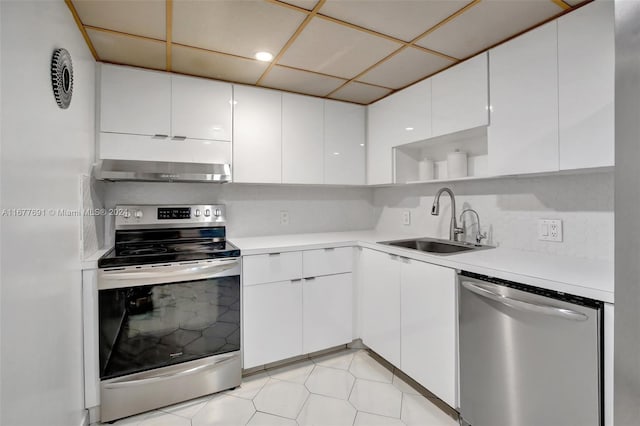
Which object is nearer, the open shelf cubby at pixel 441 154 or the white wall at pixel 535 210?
the white wall at pixel 535 210

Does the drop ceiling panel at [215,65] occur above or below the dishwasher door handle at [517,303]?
above

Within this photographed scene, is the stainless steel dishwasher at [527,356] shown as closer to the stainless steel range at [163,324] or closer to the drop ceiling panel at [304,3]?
the stainless steel range at [163,324]

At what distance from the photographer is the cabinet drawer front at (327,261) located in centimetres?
227

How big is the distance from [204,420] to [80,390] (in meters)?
0.65

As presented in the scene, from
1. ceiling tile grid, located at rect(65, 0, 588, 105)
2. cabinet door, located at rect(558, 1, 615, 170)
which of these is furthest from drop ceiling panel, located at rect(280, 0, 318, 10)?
cabinet door, located at rect(558, 1, 615, 170)

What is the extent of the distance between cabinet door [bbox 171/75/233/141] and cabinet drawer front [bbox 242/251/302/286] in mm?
932

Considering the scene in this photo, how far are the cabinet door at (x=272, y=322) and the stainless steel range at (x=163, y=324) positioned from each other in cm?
8

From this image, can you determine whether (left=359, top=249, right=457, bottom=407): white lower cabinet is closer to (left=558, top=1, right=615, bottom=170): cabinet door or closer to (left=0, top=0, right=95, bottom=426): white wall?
(left=558, top=1, right=615, bottom=170): cabinet door

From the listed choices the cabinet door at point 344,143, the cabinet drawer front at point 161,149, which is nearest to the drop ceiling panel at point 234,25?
the cabinet drawer front at point 161,149

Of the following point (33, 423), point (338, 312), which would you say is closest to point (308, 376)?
point (338, 312)

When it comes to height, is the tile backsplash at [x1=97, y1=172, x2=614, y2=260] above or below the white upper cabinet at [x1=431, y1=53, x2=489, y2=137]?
below

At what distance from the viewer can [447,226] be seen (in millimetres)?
2430

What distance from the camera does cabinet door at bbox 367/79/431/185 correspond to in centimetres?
225

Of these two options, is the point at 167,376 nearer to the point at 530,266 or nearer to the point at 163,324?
the point at 163,324
